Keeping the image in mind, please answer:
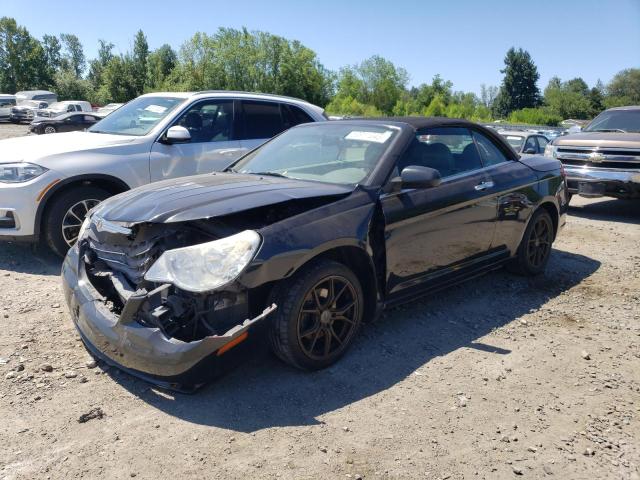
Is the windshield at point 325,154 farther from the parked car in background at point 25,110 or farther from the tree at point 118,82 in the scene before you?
the tree at point 118,82

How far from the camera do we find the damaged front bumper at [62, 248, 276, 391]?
Result: 9.16 feet

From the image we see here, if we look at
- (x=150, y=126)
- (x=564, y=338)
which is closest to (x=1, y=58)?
(x=150, y=126)

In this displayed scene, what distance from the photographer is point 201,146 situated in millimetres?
6344

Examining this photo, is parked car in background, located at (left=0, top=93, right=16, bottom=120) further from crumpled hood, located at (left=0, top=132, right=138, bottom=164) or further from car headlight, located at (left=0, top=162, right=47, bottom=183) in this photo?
car headlight, located at (left=0, top=162, right=47, bottom=183)

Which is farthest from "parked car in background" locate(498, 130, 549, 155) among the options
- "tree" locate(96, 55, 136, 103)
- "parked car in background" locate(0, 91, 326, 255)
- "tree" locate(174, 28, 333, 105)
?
"tree" locate(96, 55, 136, 103)

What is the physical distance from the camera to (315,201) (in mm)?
3469

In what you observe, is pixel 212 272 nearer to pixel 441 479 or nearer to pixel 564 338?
pixel 441 479

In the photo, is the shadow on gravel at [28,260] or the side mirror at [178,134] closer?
the shadow on gravel at [28,260]

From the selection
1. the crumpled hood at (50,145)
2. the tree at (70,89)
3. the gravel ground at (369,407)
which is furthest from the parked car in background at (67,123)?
the tree at (70,89)

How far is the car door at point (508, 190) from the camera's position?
482 cm

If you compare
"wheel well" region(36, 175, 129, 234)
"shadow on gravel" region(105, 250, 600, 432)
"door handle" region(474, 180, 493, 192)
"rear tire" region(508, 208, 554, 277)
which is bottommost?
"shadow on gravel" region(105, 250, 600, 432)

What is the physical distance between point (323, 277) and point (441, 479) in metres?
1.29

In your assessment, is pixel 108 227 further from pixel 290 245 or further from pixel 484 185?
pixel 484 185

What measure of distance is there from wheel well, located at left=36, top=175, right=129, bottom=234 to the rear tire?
13.6 feet
